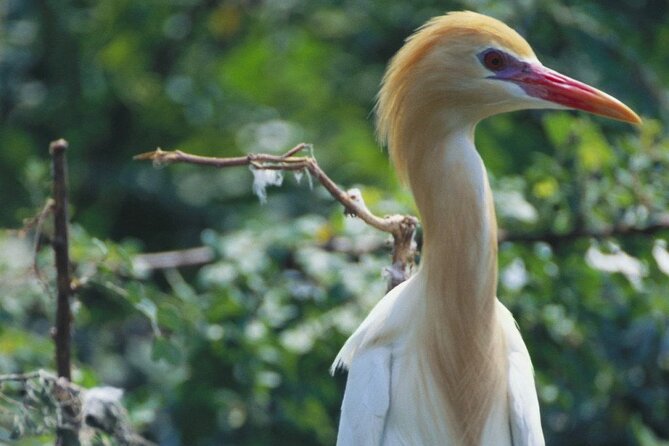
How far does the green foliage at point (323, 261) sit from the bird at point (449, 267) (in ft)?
1.85

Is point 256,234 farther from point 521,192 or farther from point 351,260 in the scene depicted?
point 521,192

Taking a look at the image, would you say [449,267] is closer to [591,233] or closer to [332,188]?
[332,188]

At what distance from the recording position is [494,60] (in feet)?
9.00

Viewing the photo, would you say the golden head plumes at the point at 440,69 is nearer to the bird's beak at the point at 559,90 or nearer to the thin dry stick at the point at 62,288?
the bird's beak at the point at 559,90

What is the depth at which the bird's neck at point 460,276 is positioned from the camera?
111 inches

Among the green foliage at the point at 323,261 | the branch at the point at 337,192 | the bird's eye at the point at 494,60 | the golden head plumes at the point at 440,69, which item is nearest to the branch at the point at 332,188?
the branch at the point at 337,192

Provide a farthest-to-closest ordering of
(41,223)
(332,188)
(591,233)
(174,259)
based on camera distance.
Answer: (174,259) < (591,233) < (41,223) < (332,188)

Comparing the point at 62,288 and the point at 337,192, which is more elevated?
the point at 337,192

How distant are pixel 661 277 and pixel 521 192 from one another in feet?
1.66

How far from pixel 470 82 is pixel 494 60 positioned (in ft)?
0.23

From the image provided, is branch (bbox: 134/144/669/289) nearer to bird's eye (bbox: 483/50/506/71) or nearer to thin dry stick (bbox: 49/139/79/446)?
thin dry stick (bbox: 49/139/79/446)

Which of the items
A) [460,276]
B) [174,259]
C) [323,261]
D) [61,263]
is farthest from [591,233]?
[61,263]

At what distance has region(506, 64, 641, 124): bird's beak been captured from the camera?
2.70 meters

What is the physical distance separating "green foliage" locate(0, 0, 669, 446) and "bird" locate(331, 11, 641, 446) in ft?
1.85
